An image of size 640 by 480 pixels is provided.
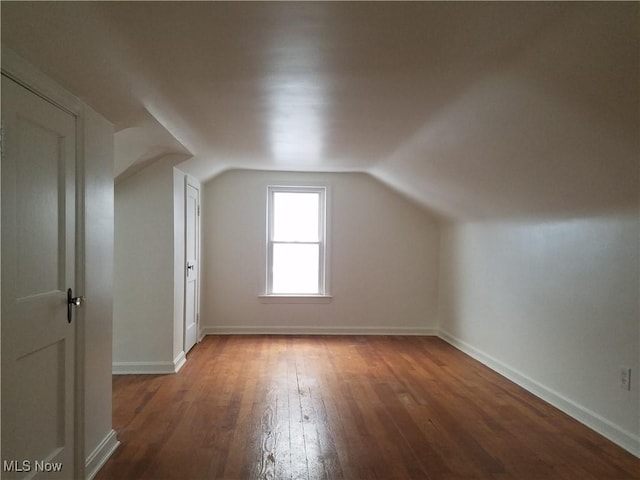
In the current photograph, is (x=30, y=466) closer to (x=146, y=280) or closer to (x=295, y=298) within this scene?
(x=146, y=280)

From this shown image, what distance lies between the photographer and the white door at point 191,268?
Answer: 4.52 meters

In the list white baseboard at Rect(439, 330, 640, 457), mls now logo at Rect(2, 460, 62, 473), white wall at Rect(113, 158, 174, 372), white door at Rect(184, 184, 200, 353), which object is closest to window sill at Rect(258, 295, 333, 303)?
white door at Rect(184, 184, 200, 353)

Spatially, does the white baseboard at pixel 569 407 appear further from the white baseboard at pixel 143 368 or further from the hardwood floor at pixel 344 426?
the white baseboard at pixel 143 368

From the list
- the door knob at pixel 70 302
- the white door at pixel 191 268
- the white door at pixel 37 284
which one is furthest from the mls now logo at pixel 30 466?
the white door at pixel 191 268

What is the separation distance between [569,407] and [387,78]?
269 centimetres

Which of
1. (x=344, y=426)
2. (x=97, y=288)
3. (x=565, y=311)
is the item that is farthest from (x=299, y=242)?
(x=97, y=288)

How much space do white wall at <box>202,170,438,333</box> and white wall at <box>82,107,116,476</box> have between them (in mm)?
3030

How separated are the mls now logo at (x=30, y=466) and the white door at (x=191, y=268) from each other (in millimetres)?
2557

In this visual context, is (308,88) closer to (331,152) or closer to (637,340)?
(331,152)

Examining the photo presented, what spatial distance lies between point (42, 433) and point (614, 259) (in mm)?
3323

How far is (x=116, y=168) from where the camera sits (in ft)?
11.6

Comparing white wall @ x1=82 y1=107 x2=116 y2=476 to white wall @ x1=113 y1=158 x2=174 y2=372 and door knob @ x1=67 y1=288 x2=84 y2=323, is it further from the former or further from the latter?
white wall @ x1=113 y1=158 x2=174 y2=372

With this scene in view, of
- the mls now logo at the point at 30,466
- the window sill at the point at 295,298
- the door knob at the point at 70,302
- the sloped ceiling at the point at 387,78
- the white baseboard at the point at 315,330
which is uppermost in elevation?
the sloped ceiling at the point at 387,78

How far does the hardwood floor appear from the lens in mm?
2326
